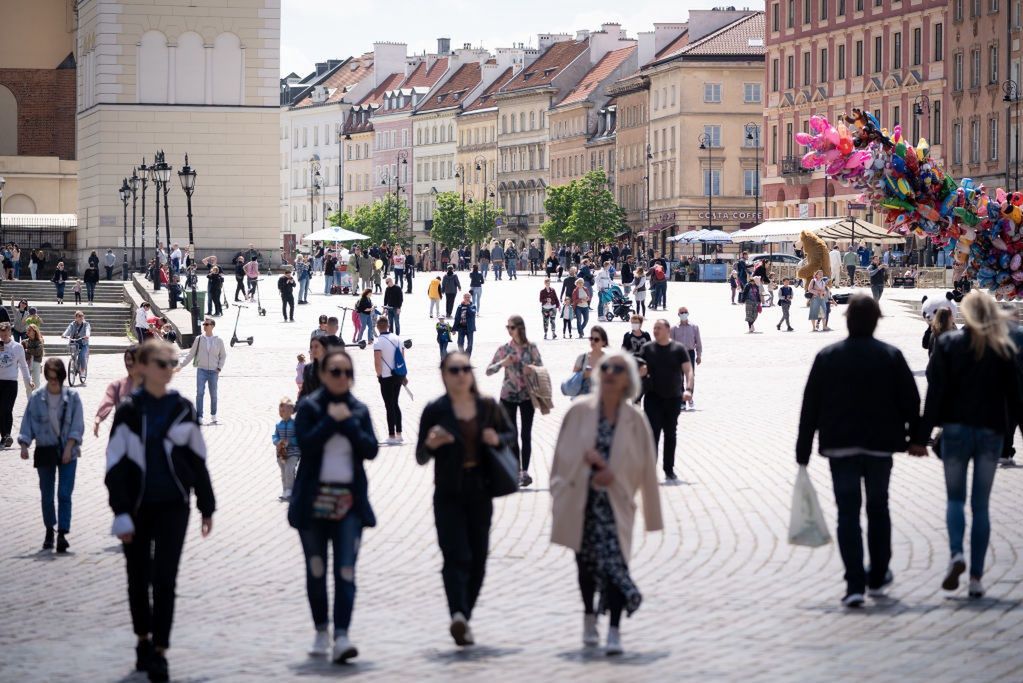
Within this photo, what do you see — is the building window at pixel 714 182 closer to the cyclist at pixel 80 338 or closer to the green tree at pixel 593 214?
the green tree at pixel 593 214

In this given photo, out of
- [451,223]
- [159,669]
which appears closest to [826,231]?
[159,669]

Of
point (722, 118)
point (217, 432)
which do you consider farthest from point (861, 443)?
point (722, 118)

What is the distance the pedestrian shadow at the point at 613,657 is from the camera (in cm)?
967

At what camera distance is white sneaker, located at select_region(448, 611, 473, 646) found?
10117 mm

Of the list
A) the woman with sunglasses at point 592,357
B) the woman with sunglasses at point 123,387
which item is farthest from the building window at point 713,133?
the woman with sunglasses at point 123,387

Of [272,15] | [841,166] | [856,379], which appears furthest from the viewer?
[272,15]

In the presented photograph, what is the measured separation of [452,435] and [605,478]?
2.69 feet

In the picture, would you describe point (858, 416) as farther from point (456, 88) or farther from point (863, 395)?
point (456, 88)

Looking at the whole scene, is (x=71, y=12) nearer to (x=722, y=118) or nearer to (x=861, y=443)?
(x=722, y=118)

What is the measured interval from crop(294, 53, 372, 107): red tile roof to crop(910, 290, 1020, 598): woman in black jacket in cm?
16229

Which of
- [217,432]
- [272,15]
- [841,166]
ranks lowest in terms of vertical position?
[217,432]

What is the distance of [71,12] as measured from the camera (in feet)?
331

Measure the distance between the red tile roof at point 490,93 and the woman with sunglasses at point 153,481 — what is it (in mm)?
142228

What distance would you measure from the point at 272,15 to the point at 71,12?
2144cm
